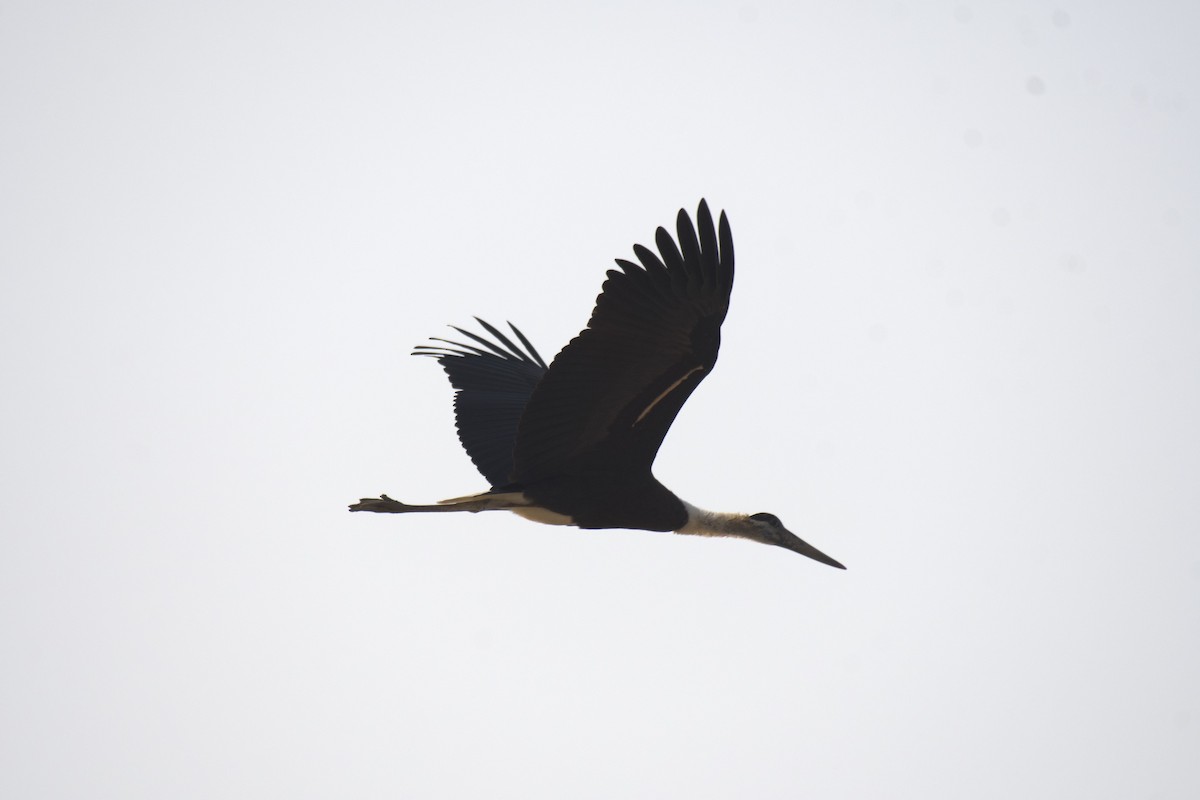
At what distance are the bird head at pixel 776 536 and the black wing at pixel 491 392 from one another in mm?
2423

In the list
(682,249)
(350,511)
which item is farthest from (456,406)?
(682,249)

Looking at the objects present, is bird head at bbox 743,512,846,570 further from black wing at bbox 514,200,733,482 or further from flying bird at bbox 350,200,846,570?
→ black wing at bbox 514,200,733,482

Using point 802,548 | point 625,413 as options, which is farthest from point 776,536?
point 625,413

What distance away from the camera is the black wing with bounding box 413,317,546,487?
1606 cm

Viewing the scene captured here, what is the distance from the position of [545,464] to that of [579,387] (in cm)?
114

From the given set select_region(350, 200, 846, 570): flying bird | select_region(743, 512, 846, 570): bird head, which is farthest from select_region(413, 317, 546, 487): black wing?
select_region(743, 512, 846, 570): bird head

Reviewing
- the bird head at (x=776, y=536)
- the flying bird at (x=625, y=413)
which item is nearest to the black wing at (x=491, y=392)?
the flying bird at (x=625, y=413)

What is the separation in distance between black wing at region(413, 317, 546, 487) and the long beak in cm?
277

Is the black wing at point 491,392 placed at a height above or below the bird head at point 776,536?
above

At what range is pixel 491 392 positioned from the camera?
16.9 meters

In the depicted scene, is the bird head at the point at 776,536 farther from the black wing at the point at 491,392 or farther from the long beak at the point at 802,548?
the black wing at the point at 491,392

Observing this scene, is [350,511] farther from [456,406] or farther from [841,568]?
[841,568]

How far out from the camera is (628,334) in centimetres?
1267

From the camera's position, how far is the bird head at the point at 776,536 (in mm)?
15562
